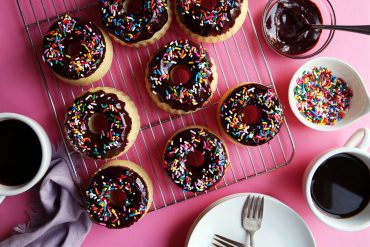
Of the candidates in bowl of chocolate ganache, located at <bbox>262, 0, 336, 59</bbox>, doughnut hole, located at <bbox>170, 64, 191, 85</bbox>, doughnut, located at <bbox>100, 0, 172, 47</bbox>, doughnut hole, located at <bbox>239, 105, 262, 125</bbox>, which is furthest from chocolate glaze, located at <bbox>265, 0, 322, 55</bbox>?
doughnut, located at <bbox>100, 0, 172, 47</bbox>

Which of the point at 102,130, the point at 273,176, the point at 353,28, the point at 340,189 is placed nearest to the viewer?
the point at 353,28

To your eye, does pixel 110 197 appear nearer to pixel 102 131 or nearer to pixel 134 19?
pixel 102 131

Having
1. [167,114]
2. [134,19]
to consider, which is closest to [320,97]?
[167,114]

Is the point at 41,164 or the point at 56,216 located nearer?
the point at 41,164

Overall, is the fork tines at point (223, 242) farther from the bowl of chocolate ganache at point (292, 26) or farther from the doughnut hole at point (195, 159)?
the bowl of chocolate ganache at point (292, 26)

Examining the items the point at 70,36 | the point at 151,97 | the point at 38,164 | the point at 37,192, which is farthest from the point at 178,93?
the point at 37,192

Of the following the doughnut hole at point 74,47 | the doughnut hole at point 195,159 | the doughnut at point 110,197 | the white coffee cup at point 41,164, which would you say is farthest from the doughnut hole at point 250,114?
the white coffee cup at point 41,164
